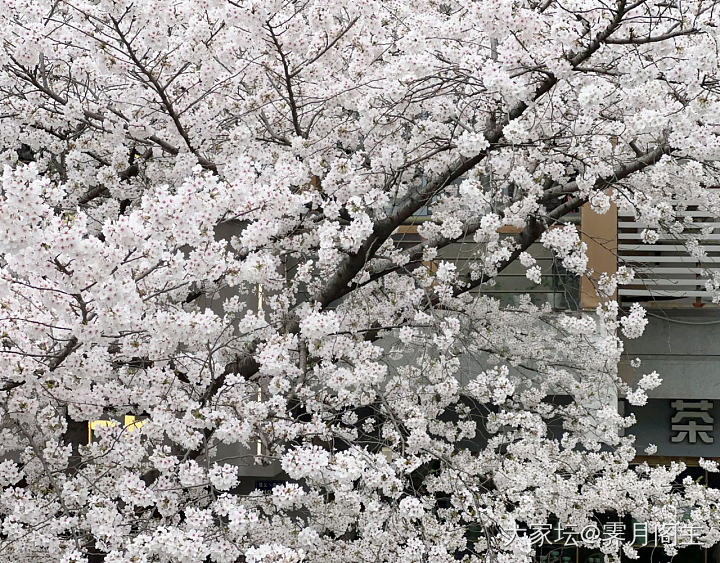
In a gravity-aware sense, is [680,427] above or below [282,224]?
above

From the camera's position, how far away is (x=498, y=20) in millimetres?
4055

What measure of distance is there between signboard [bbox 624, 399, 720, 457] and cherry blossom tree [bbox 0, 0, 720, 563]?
275 centimetres

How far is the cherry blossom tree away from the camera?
3.76 metres

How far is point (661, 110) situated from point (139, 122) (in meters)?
2.94

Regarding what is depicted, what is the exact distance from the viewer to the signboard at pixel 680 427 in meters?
9.30

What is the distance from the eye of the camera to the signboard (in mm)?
9305

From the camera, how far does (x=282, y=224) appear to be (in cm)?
511

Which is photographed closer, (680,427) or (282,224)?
(282,224)

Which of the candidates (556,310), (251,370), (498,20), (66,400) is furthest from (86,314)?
(556,310)

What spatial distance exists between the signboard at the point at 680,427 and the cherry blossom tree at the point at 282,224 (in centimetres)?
275

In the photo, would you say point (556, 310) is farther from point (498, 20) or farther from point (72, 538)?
point (72, 538)

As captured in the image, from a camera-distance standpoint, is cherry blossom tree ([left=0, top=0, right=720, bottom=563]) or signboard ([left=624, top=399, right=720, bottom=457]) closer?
cherry blossom tree ([left=0, top=0, right=720, bottom=563])

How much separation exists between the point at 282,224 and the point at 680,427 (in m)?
6.15

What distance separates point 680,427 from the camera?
9344mm
